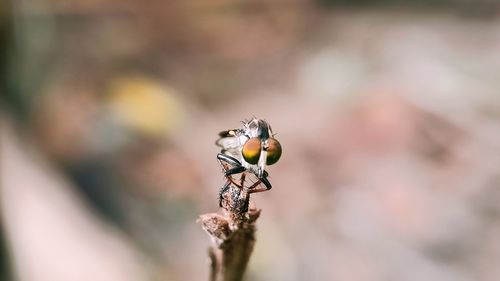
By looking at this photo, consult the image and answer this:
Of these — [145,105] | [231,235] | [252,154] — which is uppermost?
[145,105]

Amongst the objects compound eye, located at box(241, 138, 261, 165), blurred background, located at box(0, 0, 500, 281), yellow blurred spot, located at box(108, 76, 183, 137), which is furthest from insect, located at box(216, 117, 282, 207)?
yellow blurred spot, located at box(108, 76, 183, 137)

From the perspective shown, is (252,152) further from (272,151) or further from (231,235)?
(231,235)

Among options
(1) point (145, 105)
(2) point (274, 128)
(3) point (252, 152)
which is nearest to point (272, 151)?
(3) point (252, 152)

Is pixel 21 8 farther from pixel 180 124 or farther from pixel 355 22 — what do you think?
pixel 355 22

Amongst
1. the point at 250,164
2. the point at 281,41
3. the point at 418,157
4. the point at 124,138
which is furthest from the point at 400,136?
the point at 250,164

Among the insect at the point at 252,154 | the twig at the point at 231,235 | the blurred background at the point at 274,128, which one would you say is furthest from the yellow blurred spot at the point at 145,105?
the twig at the point at 231,235

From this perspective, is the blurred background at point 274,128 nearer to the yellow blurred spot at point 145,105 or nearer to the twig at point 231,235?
the yellow blurred spot at point 145,105
